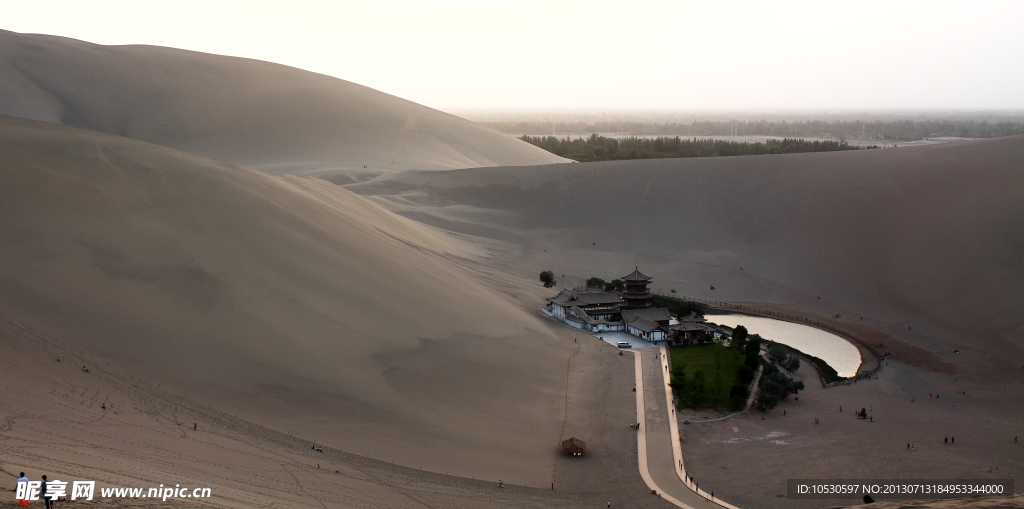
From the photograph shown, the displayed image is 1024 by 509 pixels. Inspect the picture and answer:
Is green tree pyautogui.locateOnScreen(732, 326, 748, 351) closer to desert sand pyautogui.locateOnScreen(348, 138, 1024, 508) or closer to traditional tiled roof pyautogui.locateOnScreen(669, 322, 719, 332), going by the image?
traditional tiled roof pyautogui.locateOnScreen(669, 322, 719, 332)

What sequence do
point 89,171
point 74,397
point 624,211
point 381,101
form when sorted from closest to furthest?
point 74,397, point 89,171, point 624,211, point 381,101

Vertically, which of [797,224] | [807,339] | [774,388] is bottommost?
[774,388]

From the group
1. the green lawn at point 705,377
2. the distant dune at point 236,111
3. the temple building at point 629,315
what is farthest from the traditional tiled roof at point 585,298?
the distant dune at point 236,111

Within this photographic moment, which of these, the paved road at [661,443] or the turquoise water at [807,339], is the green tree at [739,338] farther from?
the paved road at [661,443]

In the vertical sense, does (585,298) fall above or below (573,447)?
above

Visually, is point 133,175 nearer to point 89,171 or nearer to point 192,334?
point 89,171

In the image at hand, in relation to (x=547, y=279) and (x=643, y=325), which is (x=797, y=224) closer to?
(x=547, y=279)

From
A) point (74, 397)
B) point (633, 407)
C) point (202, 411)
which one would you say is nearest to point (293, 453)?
point (202, 411)

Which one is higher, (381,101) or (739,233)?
(381,101)

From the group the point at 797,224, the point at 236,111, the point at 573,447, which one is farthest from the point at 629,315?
the point at 236,111
